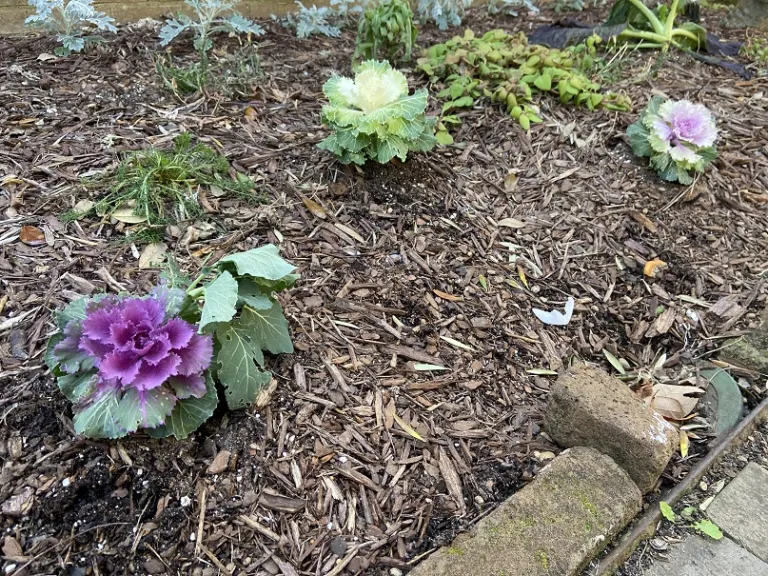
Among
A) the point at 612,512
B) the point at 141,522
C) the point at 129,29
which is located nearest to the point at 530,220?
the point at 612,512

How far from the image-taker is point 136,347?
1614 millimetres

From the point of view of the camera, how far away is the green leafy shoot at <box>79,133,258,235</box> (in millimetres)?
2377

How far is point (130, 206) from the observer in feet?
7.92

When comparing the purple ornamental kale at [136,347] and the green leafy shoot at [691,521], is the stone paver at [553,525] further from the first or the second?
the purple ornamental kale at [136,347]

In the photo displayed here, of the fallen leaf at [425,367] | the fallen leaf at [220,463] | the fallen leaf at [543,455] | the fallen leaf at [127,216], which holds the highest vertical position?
the fallen leaf at [127,216]

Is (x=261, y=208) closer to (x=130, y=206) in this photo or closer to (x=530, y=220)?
(x=130, y=206)

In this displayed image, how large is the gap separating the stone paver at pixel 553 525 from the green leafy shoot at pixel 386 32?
2.50 meters

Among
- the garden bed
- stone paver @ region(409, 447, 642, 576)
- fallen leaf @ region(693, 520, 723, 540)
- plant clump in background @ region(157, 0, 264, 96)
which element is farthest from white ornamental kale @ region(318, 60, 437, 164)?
fallen leaf @ region(693, 520, 723, 540)

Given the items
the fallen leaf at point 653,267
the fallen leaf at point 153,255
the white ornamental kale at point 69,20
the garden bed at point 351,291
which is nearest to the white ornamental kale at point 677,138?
the garden bed at point 351,291

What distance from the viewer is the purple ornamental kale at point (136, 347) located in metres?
1.59

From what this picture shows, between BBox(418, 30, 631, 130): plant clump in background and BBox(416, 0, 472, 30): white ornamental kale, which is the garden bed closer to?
BBox(418, 30, 631, 130): plant clump in background

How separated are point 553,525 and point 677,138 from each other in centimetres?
229

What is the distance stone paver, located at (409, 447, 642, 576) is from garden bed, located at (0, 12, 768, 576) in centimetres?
12

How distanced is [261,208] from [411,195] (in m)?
0.71
